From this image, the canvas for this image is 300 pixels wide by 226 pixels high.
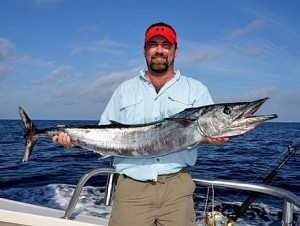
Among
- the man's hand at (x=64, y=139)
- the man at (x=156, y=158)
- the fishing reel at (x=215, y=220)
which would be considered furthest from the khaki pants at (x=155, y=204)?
the man's hand at (x=64, y=139)

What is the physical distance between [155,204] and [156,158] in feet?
1.36

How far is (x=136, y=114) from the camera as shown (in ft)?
11.0

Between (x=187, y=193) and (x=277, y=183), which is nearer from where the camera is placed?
(x=187, y=193)

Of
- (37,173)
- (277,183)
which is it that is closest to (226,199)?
(277,183)

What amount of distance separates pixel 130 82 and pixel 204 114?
84 cm

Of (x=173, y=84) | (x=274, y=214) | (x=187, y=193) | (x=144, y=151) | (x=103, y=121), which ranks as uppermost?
(x=173, y=84)

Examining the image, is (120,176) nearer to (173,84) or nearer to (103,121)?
(103,121)

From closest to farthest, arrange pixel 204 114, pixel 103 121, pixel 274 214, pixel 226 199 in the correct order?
pixel 204 114 < pixel 103 121 < pixel 274 214 < pixel 226 199

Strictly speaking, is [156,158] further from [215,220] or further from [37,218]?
[37,218]

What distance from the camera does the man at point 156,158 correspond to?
3.07 metres

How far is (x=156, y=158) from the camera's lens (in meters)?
3.17

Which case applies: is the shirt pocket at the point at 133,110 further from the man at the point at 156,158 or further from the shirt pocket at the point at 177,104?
the shirt pocket at the point at 177,104

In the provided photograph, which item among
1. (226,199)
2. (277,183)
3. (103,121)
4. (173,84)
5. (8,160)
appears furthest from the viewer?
(8,160)

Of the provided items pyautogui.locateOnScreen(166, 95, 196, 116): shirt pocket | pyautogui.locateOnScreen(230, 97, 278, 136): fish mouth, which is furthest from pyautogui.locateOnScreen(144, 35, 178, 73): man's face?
pyautogui.locateOnScreen(230, 97, 278, 136): fish mouth
